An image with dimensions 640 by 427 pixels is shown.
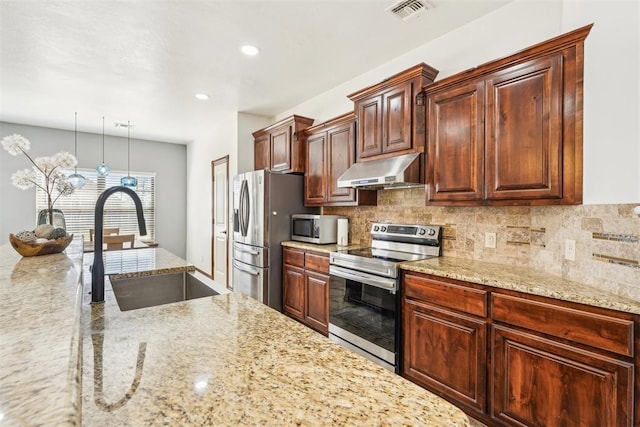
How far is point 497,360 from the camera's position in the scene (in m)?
1.74

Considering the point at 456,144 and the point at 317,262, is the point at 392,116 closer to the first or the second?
the point at 456,144

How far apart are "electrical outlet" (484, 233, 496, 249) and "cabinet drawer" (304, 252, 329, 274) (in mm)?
1351

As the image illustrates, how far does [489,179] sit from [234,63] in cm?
255

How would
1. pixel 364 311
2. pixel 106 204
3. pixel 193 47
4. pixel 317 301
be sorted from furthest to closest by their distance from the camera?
pixel 106 204, pixel 317 301, pixel 193 47, pixel 364 311

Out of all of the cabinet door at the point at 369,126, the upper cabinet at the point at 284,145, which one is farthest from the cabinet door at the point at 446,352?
the upper cabinet at the point at 284,145

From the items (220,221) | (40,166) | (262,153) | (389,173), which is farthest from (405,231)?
(220,221)

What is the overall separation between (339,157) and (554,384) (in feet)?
8.04

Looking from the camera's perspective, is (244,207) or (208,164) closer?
(244,207)

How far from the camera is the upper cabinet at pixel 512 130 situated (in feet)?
5.74

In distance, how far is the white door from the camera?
5031mm

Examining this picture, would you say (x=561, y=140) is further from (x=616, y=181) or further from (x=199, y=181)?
(x=199, y=181)

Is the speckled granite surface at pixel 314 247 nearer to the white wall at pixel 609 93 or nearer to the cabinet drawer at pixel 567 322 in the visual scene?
the cabinet drawer at pixel 567 322

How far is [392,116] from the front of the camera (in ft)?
8.71

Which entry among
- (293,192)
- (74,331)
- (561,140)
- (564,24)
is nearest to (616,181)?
(561,140)
